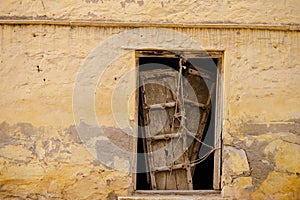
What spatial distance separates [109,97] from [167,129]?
0.83 meters

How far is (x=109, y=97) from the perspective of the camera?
4902mm

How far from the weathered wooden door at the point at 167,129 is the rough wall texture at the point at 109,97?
42cm

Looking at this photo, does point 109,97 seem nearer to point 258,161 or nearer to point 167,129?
point 167,129

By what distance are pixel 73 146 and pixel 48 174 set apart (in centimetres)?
41

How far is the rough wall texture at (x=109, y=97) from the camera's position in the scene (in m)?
4.84

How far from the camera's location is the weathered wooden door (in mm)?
5223

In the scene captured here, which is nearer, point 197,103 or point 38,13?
point 38,13

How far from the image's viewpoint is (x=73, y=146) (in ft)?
16.0

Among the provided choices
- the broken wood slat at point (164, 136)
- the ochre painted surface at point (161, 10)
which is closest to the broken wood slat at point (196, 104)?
the broken wood slat at point (164, 136)

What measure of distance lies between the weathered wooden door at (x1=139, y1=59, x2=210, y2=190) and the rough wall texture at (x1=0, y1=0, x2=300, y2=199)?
0.42 meters

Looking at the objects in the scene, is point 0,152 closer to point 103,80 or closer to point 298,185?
point 103,80

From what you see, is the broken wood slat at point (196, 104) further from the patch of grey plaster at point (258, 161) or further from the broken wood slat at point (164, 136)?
the patch of grey plaster at point (258, 161)

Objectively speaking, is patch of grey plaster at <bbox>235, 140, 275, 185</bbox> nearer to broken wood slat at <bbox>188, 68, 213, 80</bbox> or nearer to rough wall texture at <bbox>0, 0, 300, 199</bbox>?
rough wall texture at <bbox>0, 0, 300, 199</bbox>

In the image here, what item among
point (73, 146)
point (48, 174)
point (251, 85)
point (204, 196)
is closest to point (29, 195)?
point (48, 174)
